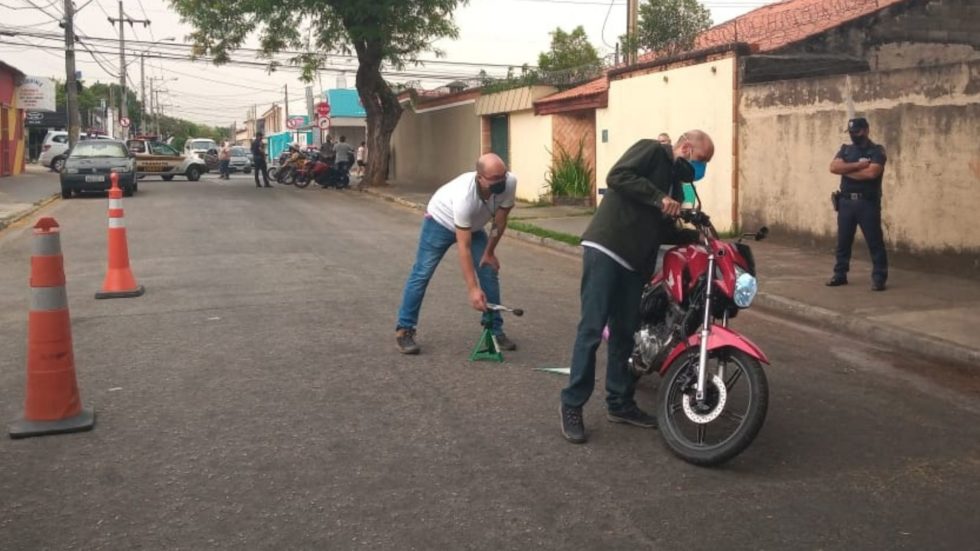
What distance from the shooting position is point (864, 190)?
9016 mm

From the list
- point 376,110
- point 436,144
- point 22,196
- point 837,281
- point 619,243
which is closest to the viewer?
point 619,243

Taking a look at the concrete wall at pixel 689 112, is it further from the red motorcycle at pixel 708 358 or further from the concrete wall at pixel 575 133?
the red motorcycle at pixel 708 358

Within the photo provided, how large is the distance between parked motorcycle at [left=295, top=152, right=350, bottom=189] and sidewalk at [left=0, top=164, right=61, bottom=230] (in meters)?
7.01

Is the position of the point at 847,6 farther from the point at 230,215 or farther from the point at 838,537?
the point at 838,537

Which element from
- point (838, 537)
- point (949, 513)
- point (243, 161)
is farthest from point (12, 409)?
point (243, 161)

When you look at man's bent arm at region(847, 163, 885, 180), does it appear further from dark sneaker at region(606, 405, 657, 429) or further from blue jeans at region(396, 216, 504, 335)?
dark sneaker at region(606, 405, 657, 429)

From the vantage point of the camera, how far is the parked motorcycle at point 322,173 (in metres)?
28.8

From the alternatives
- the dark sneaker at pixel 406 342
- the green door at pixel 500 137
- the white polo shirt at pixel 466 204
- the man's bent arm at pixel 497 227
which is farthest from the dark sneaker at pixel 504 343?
the green door at pixel 500 137

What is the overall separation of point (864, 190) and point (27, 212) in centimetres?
1623

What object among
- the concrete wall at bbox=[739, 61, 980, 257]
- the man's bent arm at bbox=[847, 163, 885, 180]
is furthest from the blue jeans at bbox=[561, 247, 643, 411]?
the concrete wall at bbox=[739, 61, 980, 257]

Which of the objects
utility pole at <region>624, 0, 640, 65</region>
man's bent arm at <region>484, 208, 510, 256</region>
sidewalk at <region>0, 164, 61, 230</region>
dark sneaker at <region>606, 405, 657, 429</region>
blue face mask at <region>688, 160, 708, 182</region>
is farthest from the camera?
utility pole at <region>624, 0, 640, 65</region>

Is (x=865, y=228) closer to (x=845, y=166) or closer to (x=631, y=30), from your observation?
(x=845, y=166)

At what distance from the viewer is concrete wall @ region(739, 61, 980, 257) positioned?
32.0ft

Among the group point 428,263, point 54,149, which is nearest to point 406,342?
point 428,263
